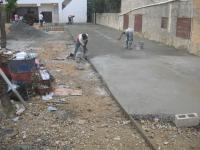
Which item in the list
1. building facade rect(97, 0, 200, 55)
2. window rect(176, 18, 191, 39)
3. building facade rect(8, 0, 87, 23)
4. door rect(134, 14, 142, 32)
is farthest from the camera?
building facade rect(8, 0, 87, 23)

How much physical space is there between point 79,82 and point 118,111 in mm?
3584

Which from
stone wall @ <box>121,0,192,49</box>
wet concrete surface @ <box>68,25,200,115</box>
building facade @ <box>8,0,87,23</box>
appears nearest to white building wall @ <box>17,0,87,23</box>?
building facade @ <box>8,0,87,23</box>

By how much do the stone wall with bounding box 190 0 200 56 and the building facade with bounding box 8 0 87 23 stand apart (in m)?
41.4

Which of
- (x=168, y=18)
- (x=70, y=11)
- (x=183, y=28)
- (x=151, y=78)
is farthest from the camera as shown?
(x=70, y=11)

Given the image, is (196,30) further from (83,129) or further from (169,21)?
(83,129)

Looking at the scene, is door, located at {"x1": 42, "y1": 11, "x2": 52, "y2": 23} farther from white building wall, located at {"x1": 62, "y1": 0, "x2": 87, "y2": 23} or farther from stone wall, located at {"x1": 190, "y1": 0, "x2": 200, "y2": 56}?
stone wall, located at {"x1": 190, "y1": 0, "x2": 200, "y2": 56}

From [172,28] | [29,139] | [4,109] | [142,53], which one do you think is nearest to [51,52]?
[142,53]

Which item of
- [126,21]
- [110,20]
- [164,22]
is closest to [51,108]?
[164,22]

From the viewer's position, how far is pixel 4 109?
9.54 meters

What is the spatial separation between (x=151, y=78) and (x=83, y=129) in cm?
560

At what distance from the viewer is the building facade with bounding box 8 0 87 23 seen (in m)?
58.8

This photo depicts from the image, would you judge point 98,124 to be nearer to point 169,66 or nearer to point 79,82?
point 79,82

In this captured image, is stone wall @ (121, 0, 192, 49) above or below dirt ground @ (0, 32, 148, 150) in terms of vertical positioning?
above

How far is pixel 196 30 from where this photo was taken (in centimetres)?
1958
